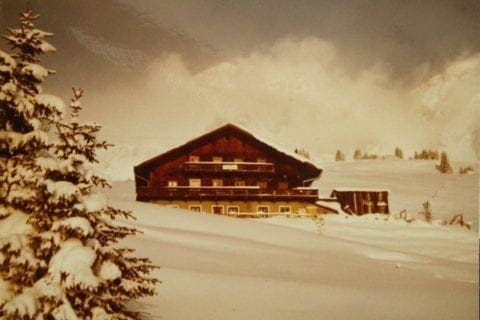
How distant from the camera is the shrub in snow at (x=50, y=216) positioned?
6.99 metres

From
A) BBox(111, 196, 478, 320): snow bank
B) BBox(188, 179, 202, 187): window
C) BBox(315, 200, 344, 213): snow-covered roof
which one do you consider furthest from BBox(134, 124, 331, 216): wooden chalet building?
BBox(111, 196, 478, 320): snow bank

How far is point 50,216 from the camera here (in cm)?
745

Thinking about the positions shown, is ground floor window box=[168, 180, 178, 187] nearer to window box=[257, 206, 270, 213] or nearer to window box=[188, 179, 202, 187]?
window box=[188, 179, 202, 187]

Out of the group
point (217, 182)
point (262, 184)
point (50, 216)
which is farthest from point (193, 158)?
point (50, 216)

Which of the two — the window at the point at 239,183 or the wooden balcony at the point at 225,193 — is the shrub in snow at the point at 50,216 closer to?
the wooden balcony at the point at 225,193

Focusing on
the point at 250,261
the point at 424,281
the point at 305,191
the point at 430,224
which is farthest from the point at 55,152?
the point at 430,224

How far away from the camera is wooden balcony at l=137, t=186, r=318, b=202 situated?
37469mm

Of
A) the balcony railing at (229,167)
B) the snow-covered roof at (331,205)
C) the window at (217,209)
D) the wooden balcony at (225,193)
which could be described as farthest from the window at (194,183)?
the snow-covered roof at (331,205)

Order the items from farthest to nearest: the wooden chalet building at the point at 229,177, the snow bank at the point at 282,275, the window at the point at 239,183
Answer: the window at the point at 239,183, the wooden chalet building at the point at 229,177, the snow bank at the point at 282,275

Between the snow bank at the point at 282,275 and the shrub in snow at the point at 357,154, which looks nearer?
the snow bank at the point at 282,275

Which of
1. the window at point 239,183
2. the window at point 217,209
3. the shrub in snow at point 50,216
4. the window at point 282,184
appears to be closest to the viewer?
the shrub in snow at point 50,216

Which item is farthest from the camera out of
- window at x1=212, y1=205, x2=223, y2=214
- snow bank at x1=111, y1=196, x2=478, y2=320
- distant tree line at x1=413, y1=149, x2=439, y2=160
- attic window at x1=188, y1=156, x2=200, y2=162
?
distant tree line at x1=413, y1=149, x2=439, y2=160

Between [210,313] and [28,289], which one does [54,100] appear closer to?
[28,289]

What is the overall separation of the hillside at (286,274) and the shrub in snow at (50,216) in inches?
130
